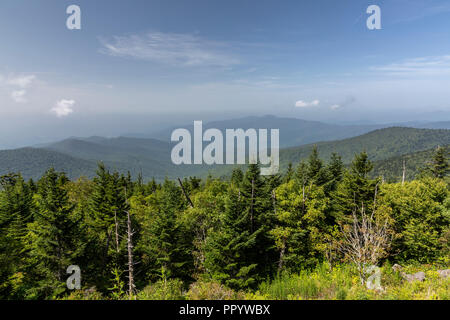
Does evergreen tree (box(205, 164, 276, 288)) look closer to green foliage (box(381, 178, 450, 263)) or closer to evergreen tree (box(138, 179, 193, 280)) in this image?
evergreen tree (box(138, 179, 193, 280))

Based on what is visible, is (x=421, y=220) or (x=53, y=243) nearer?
(x=53, y=243)

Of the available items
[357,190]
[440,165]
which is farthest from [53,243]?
[440,165]

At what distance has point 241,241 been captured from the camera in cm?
2269

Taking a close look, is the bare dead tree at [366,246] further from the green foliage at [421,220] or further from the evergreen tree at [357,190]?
the green foliage at [421,220]

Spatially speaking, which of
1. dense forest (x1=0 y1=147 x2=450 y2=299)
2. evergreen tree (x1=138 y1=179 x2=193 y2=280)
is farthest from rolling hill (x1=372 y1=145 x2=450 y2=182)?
evergreen tree (x1=138 y1=179 x2=193 y2=280)

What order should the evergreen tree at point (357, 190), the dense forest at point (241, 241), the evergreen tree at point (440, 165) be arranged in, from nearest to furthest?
the dense forest at point (241, 241)
the evergreen tree at point (357, 190)
the evergreen tree at point (440, 165)

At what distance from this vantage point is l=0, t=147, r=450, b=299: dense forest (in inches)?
762

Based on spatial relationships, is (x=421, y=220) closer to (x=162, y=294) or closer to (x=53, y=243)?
(x=162, y=294)

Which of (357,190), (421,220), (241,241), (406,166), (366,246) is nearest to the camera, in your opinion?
(366,246)

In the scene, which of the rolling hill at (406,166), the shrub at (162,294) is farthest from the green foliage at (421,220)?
the rolling hill at (406,166)

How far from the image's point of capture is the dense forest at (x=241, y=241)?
19359 millimetres

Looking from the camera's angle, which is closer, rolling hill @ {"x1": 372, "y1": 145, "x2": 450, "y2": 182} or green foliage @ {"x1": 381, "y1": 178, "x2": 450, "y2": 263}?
green foliage @ {"x1": 381, "y1": 178, "x2": 450, "y2": 263}
